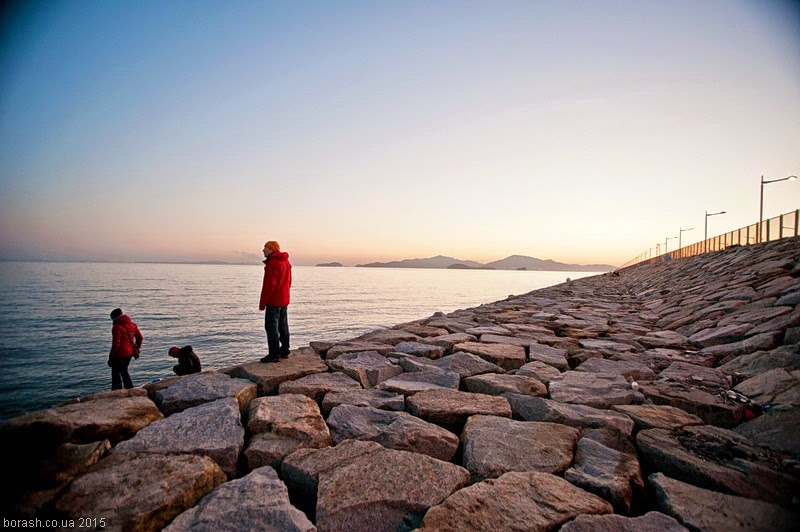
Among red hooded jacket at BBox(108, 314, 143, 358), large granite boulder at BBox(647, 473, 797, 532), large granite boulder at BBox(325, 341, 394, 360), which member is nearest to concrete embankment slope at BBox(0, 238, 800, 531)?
large granite boulder at BBox(647, 473, 797, 532)

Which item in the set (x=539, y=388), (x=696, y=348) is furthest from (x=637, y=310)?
(x=539, y=388)

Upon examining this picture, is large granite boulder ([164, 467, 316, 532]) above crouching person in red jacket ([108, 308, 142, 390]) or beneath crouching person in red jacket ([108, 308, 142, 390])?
above

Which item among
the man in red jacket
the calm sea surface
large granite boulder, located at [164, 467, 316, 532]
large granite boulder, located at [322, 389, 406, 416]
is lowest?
the calm sea surface

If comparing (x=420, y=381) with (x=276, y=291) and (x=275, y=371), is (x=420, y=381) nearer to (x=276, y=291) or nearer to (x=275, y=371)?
(x=275, y=371)

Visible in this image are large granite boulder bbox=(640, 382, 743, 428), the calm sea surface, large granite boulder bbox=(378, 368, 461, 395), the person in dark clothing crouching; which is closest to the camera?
large granite boulder bbox=(640, 382, 743, 428)

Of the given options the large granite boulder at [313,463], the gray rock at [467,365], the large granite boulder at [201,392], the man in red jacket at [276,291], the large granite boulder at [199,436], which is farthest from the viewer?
the man in red jacket at [276,291]

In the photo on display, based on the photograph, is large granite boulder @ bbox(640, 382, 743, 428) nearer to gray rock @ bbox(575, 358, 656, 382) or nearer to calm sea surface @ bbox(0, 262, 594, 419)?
gray rock @ bbox(575, 358, 656, 382)

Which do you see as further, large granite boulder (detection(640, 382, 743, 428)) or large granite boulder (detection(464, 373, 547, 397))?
large granite boulder (detection(464, 373, 547, 397))

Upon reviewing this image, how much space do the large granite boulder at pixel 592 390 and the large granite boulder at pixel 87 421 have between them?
10.2 feet

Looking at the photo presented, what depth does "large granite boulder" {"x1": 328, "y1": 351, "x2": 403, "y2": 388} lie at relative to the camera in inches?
145

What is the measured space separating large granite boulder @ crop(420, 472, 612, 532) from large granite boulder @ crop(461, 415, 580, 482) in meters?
0.13

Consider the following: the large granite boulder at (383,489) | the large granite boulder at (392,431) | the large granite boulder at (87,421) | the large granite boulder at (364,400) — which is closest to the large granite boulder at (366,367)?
the large granite boulder at (364,400)

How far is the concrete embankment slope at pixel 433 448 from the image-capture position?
1700 millimetres

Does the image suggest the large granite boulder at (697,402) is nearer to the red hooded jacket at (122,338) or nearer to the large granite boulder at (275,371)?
the large granite boulder at (275,371)
